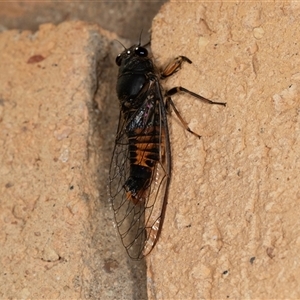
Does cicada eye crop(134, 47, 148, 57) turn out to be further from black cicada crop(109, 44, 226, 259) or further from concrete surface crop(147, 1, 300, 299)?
concrete surface crop(147, 1, 300, 299)

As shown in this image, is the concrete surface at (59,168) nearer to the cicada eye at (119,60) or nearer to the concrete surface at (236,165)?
the cicada eye at (119,60)

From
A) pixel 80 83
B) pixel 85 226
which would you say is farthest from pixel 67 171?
pixel 80 83

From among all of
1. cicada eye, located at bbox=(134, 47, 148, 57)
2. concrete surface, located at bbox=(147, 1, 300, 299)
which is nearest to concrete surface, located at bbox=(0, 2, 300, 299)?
concrete surface, located at bbox=(147, 1, 300, 299)

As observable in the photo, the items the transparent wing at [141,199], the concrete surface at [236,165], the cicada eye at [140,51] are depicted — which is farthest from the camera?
the cicada eye at [140,51]

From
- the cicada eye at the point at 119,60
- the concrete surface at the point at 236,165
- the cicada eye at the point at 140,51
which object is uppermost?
the cicada eye at the point at 140,51

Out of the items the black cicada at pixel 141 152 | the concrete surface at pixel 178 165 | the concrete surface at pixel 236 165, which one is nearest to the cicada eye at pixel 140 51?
the black cicada at pixel 141 152

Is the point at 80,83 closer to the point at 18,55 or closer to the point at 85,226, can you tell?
the point at 18,55

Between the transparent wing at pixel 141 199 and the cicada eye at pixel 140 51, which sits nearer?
the transparent wing at pixel 141 199

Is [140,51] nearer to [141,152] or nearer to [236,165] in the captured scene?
[141,152]
